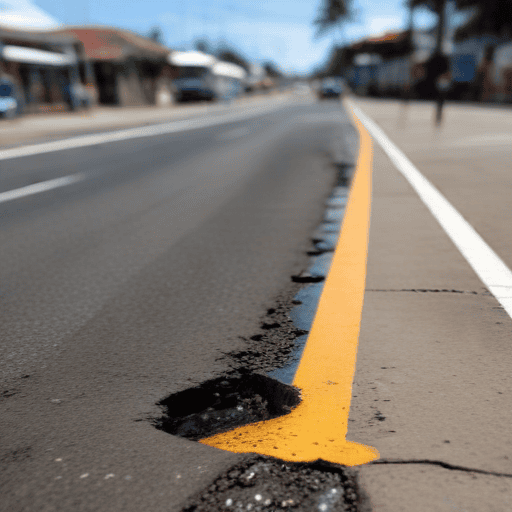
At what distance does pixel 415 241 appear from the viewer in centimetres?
391

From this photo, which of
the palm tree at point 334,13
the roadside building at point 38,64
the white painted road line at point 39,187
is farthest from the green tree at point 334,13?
the white painted road line at point 39,187

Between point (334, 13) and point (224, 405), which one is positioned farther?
point (334, 13)

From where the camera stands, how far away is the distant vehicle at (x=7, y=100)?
20.0 metres

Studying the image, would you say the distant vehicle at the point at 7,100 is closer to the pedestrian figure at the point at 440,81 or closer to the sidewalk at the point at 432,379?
the pedestrian figure at the point at 440,81

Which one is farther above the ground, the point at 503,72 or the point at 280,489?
the point at 503,72

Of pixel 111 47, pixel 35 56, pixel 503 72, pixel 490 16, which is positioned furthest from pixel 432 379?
pixel 490 16

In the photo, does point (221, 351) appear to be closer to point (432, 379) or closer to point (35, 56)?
point (432, 379)

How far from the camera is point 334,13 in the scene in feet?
303

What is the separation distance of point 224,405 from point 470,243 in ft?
7.97

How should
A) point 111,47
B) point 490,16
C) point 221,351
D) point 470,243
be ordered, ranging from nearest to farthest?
point 221,351 < point 470,243 < point 490,16 < point 111,47

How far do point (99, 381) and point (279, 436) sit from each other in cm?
69

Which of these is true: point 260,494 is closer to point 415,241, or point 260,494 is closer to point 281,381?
point 281,381

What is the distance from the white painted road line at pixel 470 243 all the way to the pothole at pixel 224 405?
1.17 m

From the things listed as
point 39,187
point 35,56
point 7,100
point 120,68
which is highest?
point 35,56
